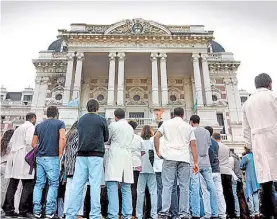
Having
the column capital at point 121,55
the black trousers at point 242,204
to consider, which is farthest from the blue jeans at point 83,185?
the column capital at point 121,55

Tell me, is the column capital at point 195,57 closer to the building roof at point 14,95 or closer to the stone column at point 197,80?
the stone column at point 197,80

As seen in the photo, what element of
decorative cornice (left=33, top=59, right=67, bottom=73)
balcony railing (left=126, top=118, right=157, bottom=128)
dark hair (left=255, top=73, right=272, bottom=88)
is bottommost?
dark hair (left=255, top=73, right=272, bottom=88)

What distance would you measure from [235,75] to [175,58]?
7.71 metres

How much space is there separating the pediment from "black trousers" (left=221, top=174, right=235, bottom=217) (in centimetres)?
2085

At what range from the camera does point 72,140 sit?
5957mm

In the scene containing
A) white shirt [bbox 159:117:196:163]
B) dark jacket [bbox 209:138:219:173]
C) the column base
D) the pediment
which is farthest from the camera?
the pediment

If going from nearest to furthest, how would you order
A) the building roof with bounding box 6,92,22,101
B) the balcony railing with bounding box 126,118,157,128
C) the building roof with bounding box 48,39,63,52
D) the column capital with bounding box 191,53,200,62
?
A: 1. the balcony railing with bounding box 126,118,157,128
2. the column capital with bounding box 191,53,200,62
3. the building roof with bounding box 48,39,63,52
4. the building roof with bounding box 6,92,22,101

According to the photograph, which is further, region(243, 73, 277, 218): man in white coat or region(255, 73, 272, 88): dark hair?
region(255, 73, 272, 88): dark hair

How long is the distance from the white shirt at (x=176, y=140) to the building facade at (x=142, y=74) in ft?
52.4

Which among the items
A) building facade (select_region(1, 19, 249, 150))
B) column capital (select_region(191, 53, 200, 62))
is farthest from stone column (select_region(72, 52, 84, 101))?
column capital (select_region(191, 53, 200, 62))

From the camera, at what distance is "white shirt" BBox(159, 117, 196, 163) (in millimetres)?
5762

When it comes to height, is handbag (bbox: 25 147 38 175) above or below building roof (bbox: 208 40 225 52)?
below

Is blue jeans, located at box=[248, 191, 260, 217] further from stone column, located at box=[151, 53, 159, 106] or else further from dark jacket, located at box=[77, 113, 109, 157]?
stone column, located at box=[151, 53, 159, 106]

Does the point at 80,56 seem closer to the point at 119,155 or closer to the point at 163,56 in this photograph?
the point at 163,56
